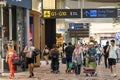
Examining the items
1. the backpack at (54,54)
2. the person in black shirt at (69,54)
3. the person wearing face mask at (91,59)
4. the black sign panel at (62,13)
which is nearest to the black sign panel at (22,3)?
the backpack at (54,54)

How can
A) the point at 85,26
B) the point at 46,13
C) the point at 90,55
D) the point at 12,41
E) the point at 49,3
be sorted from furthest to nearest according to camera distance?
the point at 85,26 → the point at 49,3 → the point at 46,13 → the point at 12,41 → the point at 90,55

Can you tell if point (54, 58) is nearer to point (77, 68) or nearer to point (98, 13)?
point (77, 68)

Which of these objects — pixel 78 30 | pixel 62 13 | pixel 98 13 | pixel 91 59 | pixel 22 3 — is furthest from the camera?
pixel 78 30

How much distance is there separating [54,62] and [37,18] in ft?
17.0

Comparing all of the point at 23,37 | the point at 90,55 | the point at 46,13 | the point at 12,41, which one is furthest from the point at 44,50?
the point at 90,55

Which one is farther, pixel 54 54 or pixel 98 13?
pixel 98 13

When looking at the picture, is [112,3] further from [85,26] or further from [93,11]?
[93,11]

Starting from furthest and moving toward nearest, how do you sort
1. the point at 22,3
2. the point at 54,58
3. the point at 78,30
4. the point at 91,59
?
the point at 78,30 → the point at 54,58 → the point at 22,3 → the point at 91,59

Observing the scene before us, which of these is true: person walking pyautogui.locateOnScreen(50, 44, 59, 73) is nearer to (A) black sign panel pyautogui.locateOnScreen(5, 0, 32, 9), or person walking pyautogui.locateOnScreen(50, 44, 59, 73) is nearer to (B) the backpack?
(B) the backpack

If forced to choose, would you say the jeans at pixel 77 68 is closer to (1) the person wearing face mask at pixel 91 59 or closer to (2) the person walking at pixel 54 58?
(1) the person wearing face mask at pixel 91 59

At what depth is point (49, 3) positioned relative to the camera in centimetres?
3519

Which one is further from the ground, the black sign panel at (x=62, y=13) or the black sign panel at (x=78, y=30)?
the black sign panel at (x=62, y=13)

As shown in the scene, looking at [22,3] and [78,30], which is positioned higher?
[22,3]

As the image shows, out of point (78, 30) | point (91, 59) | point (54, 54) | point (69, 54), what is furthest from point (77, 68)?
point (78, 30)
